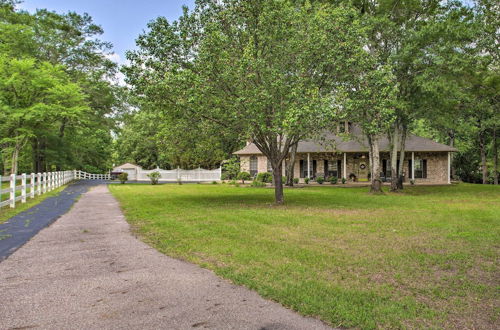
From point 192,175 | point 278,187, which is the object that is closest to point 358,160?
point 192,175

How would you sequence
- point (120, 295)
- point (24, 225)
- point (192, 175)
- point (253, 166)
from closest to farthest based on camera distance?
1. point (120, 295)
2. point (24, 225)
3. point (253, 166)
4. point (192, 175)

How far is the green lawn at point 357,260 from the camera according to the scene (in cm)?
354

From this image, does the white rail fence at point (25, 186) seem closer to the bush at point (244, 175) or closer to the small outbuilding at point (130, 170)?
the bush at point (244, 175)

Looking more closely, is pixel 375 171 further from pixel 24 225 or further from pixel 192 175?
pixel 192 175

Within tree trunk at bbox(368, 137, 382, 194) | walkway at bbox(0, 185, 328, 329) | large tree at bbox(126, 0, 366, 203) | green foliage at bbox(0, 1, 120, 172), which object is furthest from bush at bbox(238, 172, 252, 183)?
walkway at bbox(0, 185, 328, 329)

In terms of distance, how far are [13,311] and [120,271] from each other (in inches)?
56.7

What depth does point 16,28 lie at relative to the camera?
23625 millimetres

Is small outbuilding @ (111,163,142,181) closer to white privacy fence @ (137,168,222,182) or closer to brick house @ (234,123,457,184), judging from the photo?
white privacy fence @ (137,168,222,182)

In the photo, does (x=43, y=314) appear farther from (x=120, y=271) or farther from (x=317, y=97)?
(x=317, y=97)

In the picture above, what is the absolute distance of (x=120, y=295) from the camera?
12.8 ft

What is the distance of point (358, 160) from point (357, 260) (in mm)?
25868

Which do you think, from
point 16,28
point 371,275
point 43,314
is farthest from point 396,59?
point 16,28

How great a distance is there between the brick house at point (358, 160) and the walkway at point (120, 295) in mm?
21799

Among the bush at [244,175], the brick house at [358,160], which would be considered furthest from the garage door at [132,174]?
the bush at [244,175]
